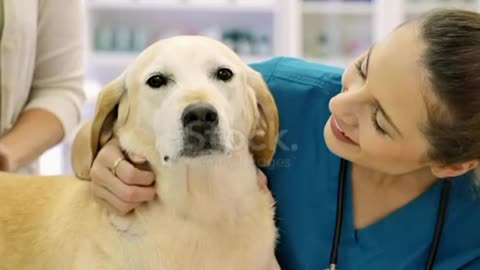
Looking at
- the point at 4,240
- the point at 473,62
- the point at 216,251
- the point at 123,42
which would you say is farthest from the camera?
the point at 123,42

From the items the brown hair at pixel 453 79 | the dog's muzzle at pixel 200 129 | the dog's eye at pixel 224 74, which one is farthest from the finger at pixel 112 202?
the brown hair at pixel 453 79

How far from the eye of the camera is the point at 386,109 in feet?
3.45

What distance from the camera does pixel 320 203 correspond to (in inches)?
48.8

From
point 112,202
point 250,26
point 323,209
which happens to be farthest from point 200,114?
point 250,26

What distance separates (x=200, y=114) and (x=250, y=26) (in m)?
2.65

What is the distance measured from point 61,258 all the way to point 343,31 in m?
2.71

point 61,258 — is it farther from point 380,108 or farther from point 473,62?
point 473,62

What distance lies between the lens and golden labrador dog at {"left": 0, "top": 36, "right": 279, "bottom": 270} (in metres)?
1.04

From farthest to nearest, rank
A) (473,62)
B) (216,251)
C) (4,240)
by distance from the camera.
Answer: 1. (4,240)
2. (216,251)
3. (473,62)

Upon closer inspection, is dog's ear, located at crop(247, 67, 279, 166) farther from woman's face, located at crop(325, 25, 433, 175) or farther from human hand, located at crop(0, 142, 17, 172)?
human hand, located at crop(0, 142, 17, 172)

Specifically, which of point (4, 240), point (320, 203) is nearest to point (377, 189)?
point (320, 203)

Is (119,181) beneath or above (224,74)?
beneath

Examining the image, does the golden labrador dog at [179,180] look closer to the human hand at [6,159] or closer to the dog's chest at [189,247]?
the dog's chest at [189,247]

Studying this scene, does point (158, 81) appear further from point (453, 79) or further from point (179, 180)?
point (453, 79)
